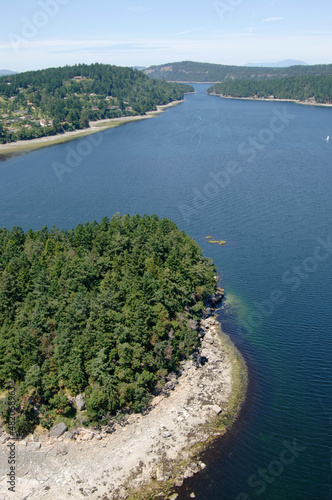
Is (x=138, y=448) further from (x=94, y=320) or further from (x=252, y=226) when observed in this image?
(x=252, y=226)

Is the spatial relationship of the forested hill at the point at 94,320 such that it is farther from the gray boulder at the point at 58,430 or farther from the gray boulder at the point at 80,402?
the gray boulder at the point at 58,430

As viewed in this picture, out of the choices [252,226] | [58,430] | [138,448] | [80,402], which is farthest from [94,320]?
[252,226]

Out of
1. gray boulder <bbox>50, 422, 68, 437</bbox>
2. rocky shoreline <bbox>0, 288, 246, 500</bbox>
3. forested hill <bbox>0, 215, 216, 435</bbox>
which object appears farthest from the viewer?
forested hill <bbox>0, 215, 216, 435</bbox>

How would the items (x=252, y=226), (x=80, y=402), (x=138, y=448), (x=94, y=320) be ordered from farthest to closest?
(x=252, y=226)
(x=94, y=320)
(x=80, y=402)
(x=138, y=448)

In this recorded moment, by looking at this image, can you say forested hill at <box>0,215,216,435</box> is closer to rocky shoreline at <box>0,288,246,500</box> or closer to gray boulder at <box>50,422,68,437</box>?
A: gray boulder at <box>50,422,68,437</box>

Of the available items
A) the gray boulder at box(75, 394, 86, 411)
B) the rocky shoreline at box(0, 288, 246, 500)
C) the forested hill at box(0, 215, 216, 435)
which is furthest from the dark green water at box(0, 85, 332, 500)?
the gray boulder at box(75, 394, 86, 411)
